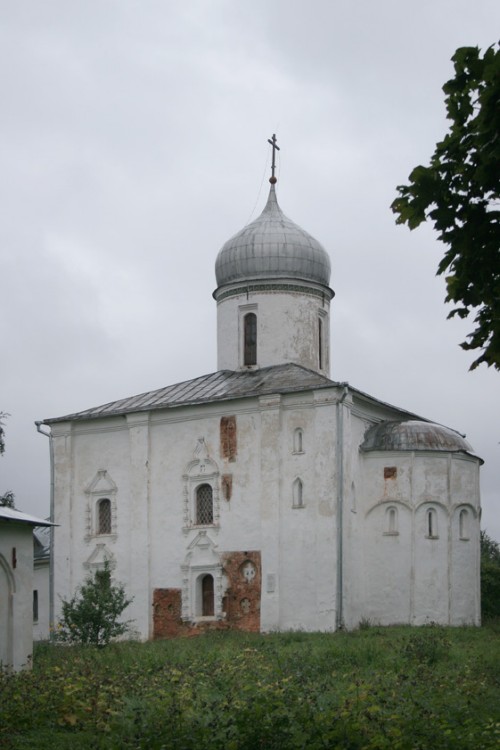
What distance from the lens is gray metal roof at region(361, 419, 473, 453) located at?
26.1m

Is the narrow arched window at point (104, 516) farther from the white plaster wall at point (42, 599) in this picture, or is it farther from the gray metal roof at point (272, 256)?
the gray metal roof at point (272, 256)

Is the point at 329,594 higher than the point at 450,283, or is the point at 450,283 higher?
the point at 450,283

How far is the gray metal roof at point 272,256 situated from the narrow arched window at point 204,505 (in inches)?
226

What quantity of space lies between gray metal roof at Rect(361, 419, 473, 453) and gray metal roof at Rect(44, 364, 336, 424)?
181cm

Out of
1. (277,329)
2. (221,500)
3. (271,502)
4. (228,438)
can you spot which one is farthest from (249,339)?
(271,502)

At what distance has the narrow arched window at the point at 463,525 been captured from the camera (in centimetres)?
2611

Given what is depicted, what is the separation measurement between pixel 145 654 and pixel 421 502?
8.74 m

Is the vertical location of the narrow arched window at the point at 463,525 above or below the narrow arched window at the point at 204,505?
below

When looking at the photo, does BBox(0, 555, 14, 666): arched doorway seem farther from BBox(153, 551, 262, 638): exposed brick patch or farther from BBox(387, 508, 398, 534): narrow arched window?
BBox(387, 508, 398, 534): narrow arched window

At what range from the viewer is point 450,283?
8891 millimetres

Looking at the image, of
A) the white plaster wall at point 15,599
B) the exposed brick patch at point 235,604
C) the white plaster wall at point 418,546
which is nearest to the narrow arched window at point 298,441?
the white plaster wall at point 418,546

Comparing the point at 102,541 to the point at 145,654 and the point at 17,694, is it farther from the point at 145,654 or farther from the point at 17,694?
the point at 17,694

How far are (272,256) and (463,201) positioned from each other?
69.0 ft

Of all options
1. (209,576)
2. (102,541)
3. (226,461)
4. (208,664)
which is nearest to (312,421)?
(226,461)
